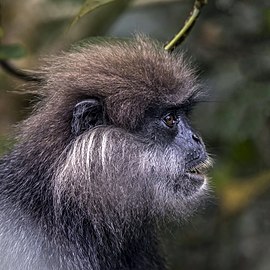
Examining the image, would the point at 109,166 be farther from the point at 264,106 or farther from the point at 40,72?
the point at 264,106

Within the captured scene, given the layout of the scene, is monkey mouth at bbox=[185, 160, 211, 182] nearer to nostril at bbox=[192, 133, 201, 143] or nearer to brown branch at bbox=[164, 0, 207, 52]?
nostril at bbox=[192, 133, 201, 143]

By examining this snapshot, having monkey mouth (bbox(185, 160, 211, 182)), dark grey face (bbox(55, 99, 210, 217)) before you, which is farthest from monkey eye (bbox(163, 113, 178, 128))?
monkey mouth (bbox(185, 160, 211, 182))

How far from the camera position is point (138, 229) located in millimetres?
3160

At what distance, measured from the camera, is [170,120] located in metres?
3.11

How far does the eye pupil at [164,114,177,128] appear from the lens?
3.11 m

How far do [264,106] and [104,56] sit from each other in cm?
126

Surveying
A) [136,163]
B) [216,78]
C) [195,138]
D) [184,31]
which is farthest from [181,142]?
[216,78]

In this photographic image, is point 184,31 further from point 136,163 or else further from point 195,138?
point 136,163

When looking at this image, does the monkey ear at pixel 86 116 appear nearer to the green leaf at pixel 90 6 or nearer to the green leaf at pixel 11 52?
the green leaf at pixel 90 6

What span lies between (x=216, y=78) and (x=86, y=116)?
251cm

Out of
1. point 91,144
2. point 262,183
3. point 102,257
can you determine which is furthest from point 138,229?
point 262,183

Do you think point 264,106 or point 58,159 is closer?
point 58,159

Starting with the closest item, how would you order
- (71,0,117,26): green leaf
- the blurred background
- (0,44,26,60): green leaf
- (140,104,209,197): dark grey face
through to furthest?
(140,104,209,197): dark grey face
(71,0,117,26): green leaf
(0,44,26,60): green leaf
the blurred background

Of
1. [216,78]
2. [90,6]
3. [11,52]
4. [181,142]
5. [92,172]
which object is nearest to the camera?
[92,172]
